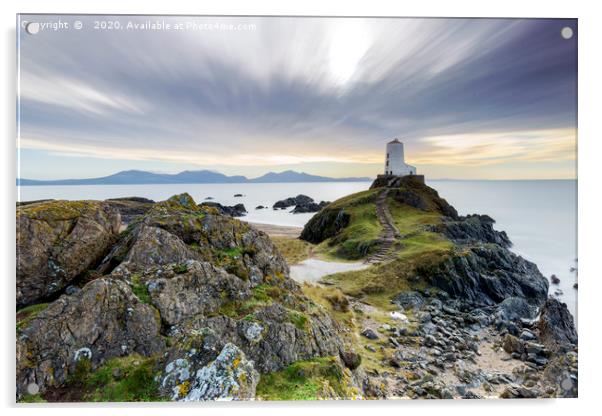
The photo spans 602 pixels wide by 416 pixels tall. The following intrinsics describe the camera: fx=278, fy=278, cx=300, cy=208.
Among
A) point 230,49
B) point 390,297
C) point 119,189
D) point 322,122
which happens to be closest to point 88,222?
point 119,189

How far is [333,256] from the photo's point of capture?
25531 mm

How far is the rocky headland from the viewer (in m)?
5.95

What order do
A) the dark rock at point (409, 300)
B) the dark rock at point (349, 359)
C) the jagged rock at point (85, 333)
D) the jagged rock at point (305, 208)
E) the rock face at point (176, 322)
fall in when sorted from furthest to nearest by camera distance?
the jagged rock at point (305, 208) < the dark rock at point (409, 300) < the dark rock at point (349, 359) < the rock face at point (176, 322) < the jagged rock at point (85, 333)

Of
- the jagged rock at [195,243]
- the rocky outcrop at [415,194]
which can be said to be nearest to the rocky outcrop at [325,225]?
the rocky outcrop at [415,194]

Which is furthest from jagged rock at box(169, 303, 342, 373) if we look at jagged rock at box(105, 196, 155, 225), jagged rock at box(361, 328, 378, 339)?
jagged rock at box(105, 196, 155, 225)

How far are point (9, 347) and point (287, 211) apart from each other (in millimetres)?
35354

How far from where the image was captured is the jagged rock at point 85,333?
5703 mm

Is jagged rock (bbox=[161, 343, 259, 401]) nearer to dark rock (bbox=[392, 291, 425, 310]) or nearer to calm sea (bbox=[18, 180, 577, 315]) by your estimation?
calm sea (bbox=[18, 180, 577, 315])

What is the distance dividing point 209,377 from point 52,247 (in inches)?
209

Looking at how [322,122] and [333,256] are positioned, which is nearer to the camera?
[322,122]

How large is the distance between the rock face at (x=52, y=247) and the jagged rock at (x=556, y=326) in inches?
580

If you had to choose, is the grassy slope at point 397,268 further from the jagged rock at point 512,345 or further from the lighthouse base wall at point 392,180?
the lighthouse base wall at point 392,180

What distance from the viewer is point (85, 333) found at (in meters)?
5.92
